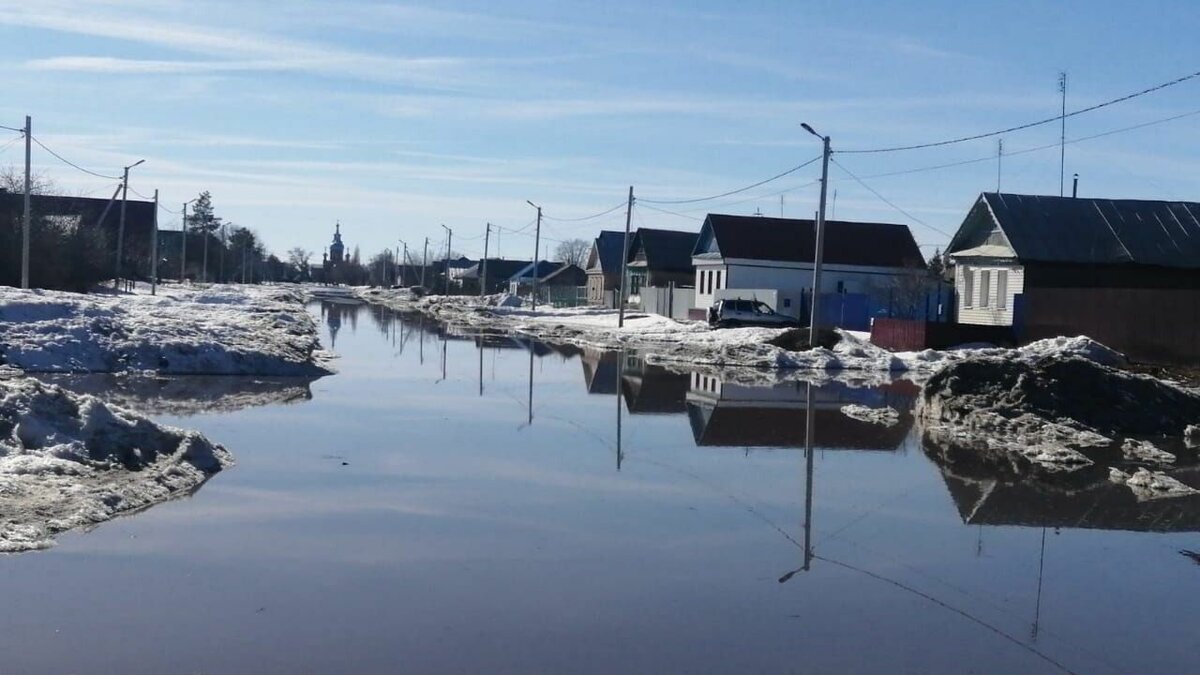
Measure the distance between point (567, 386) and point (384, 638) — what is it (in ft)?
65.8

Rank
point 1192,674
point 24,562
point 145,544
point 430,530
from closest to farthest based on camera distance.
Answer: point 1192,674, point 24,562, point 145,544, point 430,530

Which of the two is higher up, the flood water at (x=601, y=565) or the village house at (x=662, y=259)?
the village house at (x=662, y=259)

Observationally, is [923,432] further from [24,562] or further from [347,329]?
[347,329]

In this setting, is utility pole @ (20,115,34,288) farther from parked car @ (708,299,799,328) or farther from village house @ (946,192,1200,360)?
village house @ (946,192,1200,360)

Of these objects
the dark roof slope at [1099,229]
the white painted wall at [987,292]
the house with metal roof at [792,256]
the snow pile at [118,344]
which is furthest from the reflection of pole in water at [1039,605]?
the house with metal roof at [792,256]

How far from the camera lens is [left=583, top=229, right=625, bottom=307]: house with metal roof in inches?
4023

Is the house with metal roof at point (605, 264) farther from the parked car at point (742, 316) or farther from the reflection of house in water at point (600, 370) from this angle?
the reflection of house in water at point (600, 370)

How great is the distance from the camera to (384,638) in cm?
777

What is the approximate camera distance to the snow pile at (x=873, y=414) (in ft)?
72.8

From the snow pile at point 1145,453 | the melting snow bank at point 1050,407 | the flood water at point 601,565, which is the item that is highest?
the melting snow bank at point 1050,407

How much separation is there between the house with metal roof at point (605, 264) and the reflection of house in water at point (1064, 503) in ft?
276

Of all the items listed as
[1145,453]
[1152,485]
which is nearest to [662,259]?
[1145,453]

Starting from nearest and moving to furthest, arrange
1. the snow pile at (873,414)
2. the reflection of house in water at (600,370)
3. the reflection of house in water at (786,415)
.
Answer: the reflection of house in water at (786,415)
the snow pile at (873,414)
the reflection of house in water at (600,370)

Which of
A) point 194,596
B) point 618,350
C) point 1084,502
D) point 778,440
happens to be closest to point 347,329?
point 618,350
